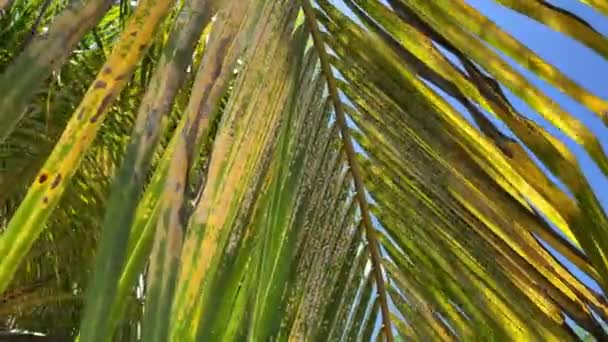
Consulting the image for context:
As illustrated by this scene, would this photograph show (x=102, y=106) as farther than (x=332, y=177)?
No

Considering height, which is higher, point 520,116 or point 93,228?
point 93,228

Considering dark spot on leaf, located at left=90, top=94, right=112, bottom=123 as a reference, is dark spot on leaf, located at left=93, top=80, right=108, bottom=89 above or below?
above

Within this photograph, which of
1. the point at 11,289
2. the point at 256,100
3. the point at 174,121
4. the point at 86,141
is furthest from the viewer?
the point at 11,289

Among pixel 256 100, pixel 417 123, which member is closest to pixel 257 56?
pixel 256 100

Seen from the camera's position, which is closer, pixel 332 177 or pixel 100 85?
pixel 100 85

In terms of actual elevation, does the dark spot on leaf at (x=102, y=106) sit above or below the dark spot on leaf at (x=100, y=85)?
below

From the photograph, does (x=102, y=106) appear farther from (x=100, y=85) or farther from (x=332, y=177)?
(x=332, y=177)

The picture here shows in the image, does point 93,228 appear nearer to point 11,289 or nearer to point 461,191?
point 11,289

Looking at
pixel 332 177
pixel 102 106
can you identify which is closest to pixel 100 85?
pixel 102 106
